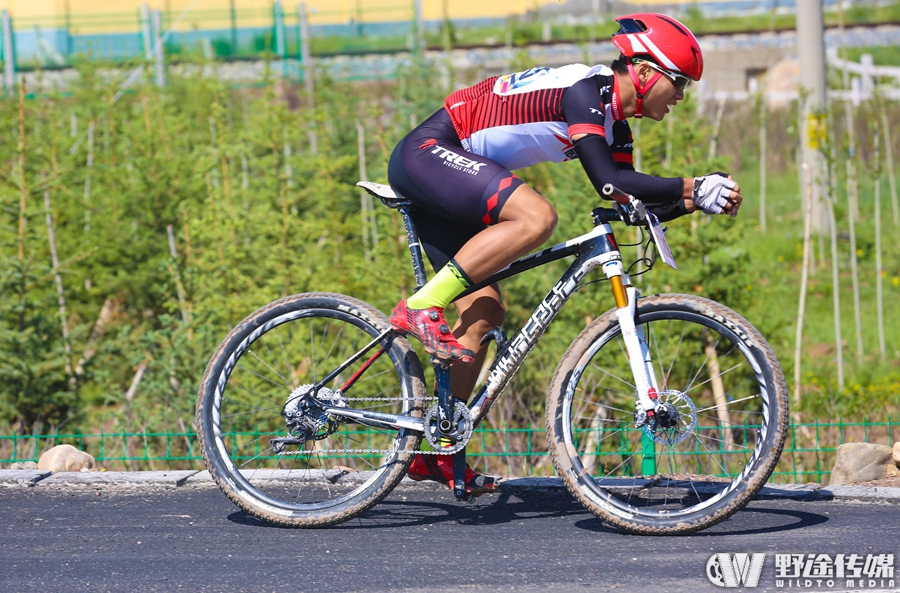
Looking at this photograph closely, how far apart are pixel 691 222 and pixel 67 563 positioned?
5.33 m

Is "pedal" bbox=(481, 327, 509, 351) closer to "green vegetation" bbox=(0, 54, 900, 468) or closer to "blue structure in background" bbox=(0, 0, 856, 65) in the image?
"green vegetation" bbox=(0, 54, 900, 468)

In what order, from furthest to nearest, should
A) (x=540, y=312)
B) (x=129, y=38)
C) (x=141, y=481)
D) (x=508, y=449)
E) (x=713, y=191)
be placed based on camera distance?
1. (x=129, y=38)
2. (x=508, y=449)
3. (x=141, y=481)
4. (x=540, y=312)
5. (x=713, y=191)

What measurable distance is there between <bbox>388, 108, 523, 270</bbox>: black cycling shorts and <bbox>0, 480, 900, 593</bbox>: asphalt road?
3.70 feet

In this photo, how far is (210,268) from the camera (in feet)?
26.4

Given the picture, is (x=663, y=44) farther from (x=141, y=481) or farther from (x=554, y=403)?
(x=141, y=481)

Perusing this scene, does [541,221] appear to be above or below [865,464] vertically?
above

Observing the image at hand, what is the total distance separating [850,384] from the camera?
8320 millimetres

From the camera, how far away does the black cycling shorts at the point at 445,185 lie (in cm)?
414

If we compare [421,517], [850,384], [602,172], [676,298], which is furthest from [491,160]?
[850,384]

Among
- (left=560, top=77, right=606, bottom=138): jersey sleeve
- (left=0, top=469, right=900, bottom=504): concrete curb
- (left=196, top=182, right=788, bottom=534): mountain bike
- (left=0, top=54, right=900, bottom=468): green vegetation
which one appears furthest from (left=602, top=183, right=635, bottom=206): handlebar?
(left=0, top=54, right=900, bottom=468): green vegetation

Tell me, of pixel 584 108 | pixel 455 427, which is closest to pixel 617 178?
pixel 584 108

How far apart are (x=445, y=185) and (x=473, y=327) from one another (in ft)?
2.18

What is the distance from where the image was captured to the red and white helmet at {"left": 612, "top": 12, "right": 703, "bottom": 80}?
13.3 ft

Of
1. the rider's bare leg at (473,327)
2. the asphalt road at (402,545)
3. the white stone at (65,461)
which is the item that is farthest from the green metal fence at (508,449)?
the rider's bare leg at (473,327)
